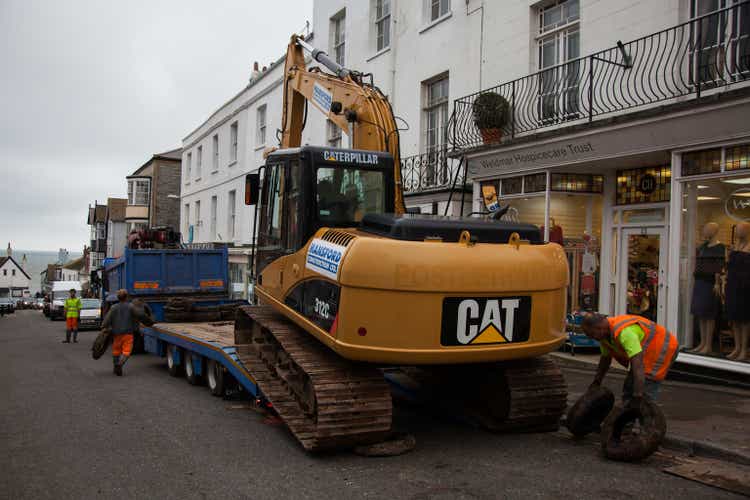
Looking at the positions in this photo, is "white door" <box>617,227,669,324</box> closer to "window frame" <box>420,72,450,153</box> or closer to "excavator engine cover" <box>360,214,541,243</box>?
"window frame" <box>420,72,450,153</box>

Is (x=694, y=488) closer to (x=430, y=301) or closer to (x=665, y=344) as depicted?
(x=665, y=344)

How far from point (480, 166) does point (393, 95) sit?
472 cm

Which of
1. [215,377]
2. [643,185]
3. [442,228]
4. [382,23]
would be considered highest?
[382,23]

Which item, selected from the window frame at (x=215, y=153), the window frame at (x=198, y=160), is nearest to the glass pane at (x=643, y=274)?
the window frame at (x=215, y=153)

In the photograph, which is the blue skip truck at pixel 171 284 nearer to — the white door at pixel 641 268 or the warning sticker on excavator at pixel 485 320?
the warning sticker on excavator at pixel 485 320

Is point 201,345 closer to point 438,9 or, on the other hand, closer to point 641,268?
point 641,268

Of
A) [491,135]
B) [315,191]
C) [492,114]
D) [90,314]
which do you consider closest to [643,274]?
[491,135]

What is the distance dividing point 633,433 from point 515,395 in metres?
1.12

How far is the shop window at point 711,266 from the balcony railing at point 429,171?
17.3 feet

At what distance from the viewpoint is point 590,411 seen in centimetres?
630

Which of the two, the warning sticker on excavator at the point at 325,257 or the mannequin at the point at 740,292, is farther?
the mannequin at the point at 740,292

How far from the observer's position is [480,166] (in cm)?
1265

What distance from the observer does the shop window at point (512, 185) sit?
483 inches

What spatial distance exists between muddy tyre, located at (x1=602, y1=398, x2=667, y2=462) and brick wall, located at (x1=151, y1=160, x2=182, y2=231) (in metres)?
37.3
